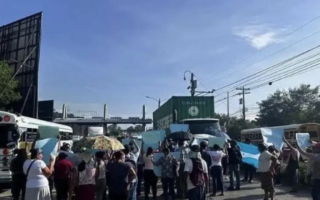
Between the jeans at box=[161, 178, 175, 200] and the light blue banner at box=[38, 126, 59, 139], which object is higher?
the light blue banner at box=[38, 126, 59, 139]

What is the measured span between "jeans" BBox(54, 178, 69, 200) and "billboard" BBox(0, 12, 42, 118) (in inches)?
757

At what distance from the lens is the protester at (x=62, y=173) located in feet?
31.0

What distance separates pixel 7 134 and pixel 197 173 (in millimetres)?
8305

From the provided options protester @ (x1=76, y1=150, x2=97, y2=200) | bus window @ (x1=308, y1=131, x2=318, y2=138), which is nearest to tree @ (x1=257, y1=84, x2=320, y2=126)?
bus window @ (x1=308, y1=131, x2=318, y2=138)

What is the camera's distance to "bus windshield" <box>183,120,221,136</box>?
20670 mm

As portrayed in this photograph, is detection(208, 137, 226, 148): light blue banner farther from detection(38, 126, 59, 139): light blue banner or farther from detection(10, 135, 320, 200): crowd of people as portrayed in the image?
detection(38, 126, 59, 139): light blue banner

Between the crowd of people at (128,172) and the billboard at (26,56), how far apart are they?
1741cm

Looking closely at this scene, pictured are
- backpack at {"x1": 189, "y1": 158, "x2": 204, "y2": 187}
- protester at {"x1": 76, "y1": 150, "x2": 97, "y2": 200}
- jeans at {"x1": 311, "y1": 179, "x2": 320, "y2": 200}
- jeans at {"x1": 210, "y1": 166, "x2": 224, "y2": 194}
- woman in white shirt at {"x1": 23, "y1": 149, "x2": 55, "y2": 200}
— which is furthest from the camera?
jeans at {"x1": 210, "y1": 166, "x2": 224, "y2": 194}

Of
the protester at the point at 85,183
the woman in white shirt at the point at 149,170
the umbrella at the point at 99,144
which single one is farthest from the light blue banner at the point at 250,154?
the protester at the point at 85,183

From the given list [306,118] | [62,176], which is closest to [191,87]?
[306,118]

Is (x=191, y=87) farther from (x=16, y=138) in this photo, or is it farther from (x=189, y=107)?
(x=16, y=138)

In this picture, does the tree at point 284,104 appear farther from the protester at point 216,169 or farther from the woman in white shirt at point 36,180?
the woman in white shirt at point 36,180

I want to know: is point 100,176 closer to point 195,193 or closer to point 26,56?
point 195,193

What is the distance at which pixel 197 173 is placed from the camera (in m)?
8.57
